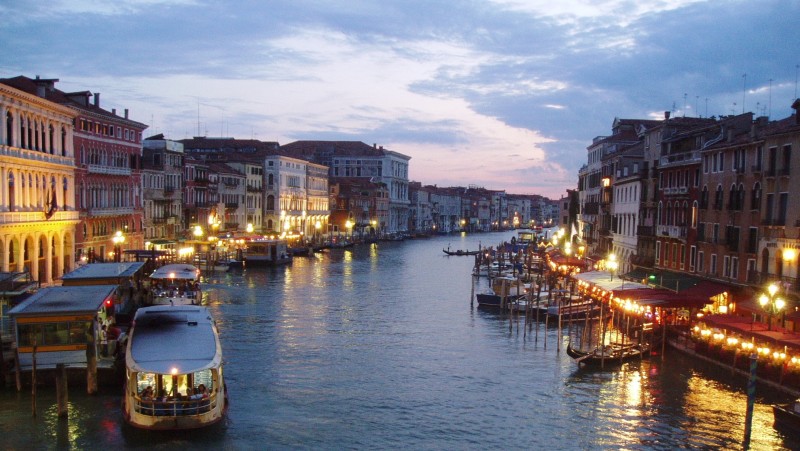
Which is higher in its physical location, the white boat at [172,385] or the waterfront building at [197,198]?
the waterfront building at [197,198]

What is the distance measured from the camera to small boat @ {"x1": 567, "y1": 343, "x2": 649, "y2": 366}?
66.8 ft

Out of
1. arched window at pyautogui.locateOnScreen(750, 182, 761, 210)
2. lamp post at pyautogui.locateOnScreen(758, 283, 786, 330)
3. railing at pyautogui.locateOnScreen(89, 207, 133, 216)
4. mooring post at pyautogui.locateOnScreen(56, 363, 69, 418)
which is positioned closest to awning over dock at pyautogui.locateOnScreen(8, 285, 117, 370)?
mooring post at pyautogui.locateOnScreen(56, 363, 69, 418)

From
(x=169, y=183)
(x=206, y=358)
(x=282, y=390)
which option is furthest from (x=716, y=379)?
(x=169, y=183)

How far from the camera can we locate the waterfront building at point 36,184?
25594 mm

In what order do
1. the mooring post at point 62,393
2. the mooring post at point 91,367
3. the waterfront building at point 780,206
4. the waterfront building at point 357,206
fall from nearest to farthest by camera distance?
the mooring post at point 62,393 < the mooring post at point 91,367 < the waterfront building at point 780,206 < the waterfront building at point 357,206

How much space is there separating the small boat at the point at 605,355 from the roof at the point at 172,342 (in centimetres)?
975

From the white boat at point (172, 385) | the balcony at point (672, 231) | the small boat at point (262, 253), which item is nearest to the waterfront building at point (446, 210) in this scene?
the small boat at point (262, 253)

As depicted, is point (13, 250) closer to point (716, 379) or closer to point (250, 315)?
point (250, 315)

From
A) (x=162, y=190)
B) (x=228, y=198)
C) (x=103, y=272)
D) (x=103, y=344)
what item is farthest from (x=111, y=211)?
(x=103, y=344)

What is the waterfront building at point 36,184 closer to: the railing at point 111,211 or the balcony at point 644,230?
the railing at point 111,211

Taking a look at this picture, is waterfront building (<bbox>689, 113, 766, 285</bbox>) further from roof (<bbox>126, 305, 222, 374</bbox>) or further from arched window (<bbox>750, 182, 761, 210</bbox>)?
roof (<bbox>126, 305, 222, 374</bbox>)

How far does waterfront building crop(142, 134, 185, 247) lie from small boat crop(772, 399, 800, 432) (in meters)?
36.7

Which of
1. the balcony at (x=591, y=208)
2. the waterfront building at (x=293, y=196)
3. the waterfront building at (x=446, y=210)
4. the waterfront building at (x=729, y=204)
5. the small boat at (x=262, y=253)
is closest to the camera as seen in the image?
the waterfront building at (x=729, y=204)

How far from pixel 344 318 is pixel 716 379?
13.4m
